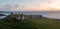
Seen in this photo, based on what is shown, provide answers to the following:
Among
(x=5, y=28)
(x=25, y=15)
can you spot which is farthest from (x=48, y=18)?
(x=5, y=28)

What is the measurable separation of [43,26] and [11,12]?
1001 mm

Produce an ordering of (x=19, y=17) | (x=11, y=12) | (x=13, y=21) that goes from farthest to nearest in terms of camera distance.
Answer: (x=11, y=12) → (x=19, y=17) → (x=13, y=21)

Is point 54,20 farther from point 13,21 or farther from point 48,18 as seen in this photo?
point 13,21

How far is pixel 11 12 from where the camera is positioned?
338cm

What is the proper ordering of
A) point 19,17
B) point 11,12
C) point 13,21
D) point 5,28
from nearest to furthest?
point 5,28 < point 13,21 < point 19,17 < point 11,12

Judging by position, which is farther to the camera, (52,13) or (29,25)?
(52,13)

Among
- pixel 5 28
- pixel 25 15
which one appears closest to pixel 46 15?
pixel 25 15

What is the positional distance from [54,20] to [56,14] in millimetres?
166

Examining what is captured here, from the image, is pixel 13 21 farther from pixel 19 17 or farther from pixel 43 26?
pixel 43 26

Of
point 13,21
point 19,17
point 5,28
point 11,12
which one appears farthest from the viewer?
point 11,12

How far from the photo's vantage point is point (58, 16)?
3459 mm

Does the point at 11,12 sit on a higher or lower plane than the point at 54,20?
higher

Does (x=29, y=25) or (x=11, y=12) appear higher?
(x=11, y=12)

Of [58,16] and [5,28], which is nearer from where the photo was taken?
[5,28]
